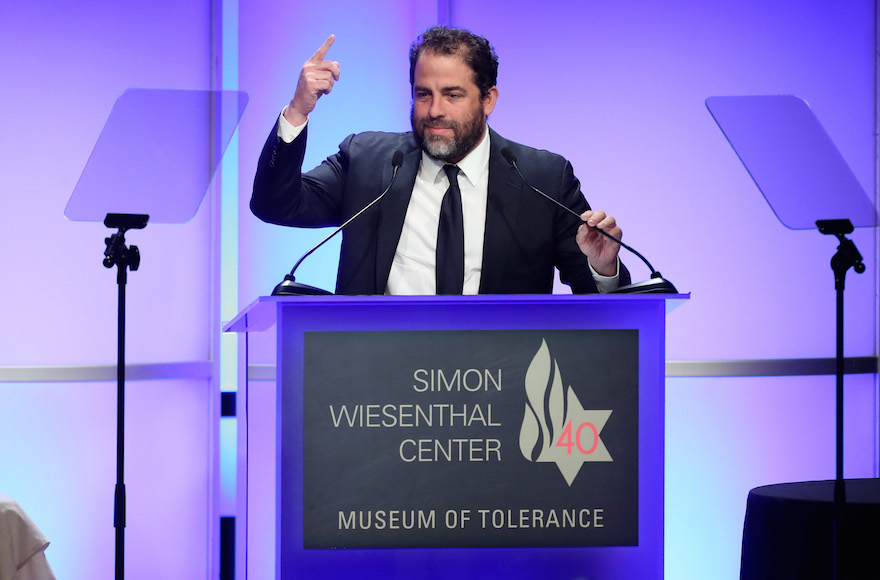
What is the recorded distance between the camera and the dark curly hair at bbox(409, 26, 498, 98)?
97.2 inches

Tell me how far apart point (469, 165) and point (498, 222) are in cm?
19

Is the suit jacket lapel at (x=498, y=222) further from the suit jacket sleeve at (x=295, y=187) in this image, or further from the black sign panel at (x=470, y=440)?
the black sign panel at (x=470, y=440)

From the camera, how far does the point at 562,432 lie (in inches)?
56.9

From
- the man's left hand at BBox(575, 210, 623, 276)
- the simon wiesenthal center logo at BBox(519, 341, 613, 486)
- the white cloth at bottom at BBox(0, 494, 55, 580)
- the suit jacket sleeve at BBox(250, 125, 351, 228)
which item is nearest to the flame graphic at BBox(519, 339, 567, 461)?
the simon wiesenthal center logo at BBox(519, 341, 613, 486)

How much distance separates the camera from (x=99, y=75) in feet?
11.0

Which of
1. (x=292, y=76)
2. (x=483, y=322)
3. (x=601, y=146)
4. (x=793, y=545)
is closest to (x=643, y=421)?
(x=483, y=322)

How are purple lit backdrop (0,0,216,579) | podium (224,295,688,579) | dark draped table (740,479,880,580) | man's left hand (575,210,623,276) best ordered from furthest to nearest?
purple lit backdrop (0,0,216,579), dark draped table (740,479,880,580), man's left hand (575,210,623,276), podium (224,295,688,579)

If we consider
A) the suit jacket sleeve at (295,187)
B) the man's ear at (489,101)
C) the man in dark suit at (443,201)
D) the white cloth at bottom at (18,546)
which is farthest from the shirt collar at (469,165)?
the white cloth at bottom at (18,546)

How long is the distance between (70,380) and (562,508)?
7.88 ft

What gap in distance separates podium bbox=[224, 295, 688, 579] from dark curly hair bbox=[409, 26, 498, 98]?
47.0 inches

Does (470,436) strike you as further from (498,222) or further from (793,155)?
→ (793,155)

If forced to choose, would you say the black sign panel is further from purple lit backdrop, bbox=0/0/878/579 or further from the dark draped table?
purple lit backdrop, bbox=0/0/878/579

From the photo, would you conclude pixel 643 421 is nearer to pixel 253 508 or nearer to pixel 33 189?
pixel 253 508

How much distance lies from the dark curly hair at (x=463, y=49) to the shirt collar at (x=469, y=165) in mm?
169
